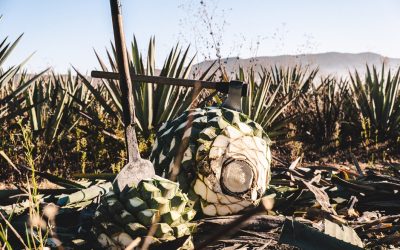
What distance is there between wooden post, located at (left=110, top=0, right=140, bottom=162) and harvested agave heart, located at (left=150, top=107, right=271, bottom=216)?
12 centimetres

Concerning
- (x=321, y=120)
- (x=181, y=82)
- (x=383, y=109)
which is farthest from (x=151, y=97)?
(x=383, y=109)

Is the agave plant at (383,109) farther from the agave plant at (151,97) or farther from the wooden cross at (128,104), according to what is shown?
the wooden cross at (128,104)

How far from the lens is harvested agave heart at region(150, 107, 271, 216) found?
2.96 feet

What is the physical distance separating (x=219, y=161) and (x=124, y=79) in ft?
0.98

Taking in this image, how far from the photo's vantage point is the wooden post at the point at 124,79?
2.11ft

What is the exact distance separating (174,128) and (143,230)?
38 cm

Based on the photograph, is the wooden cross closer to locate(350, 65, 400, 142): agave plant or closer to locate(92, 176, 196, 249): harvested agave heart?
locate(92, 176, 196, 249): harvested agave heart

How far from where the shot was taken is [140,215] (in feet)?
2.25

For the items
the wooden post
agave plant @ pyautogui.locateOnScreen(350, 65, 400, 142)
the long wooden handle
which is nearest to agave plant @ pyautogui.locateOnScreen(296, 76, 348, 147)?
agave plant @ pyautogui.locateOnScreen(350, 65, 400, 142)

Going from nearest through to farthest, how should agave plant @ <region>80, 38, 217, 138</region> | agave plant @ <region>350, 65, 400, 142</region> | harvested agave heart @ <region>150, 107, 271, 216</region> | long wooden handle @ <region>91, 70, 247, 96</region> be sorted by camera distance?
harvested agave heart @ <region>150, 107, 271, 216</region>, long wooden handle @ <region>91, 70, 247, 96</region>, agave plant @ <region>80, 38, 217, 138</region>, agave plant @ <region>350, 65, 400, 142</region>

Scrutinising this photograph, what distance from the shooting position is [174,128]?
3.34ft

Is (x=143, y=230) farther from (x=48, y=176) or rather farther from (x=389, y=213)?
(x=389, y=213)

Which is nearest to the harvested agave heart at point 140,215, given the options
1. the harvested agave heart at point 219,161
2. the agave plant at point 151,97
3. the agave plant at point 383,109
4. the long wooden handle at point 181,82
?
the harvested agave heart at point 219,161

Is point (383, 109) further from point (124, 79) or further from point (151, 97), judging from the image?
point (124, 79)
